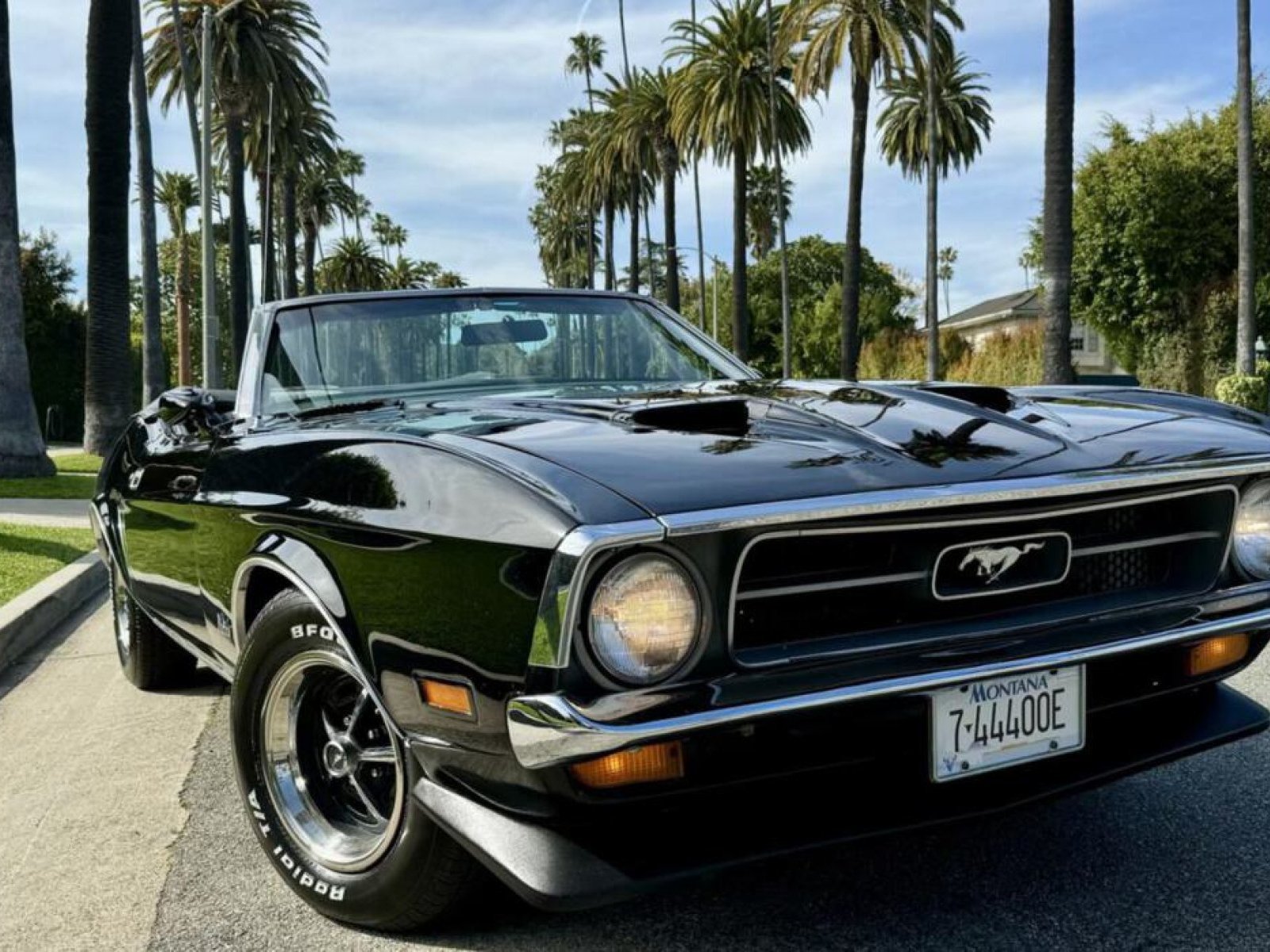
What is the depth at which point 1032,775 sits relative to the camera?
2.36 m

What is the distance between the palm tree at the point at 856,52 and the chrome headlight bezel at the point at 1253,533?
30.6 metres

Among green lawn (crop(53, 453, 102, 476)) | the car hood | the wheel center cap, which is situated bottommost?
green lawn (crop(53, 453, 102, 476))

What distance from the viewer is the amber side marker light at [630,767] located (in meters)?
2.00

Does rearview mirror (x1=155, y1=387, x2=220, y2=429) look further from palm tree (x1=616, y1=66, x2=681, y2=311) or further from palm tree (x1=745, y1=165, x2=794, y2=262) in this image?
palm tree (x1=745, y1=165, x2=794, y2=262)

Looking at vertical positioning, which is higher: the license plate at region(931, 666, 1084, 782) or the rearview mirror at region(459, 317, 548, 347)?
the rearview mirror at region(459, 317, 548, 347)

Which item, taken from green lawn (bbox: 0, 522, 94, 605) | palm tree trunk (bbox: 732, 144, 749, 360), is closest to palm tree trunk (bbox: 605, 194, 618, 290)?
palm tree trunk (bbox: 732, 144, 749, 360)

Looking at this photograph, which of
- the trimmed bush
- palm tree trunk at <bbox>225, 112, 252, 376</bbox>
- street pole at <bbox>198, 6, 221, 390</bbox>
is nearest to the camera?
street pole at <bbox>198, 6, 221, 390</bbox>

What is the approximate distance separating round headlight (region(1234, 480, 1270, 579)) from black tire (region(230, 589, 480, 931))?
173cm

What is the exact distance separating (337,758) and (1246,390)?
21057 mm

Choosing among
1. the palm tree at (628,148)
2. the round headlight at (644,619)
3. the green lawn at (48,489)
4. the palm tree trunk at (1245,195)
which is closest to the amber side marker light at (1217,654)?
the round headlight at (644,619)

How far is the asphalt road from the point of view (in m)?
2.45

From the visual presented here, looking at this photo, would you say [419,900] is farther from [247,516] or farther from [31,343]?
[31,343]

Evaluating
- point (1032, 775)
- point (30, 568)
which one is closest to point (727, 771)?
point (1032, 775)

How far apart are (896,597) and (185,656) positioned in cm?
329
